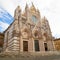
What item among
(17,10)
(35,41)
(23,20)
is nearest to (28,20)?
(23,20)

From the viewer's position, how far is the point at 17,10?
21.9 m

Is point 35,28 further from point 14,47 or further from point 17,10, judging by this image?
point 14,47

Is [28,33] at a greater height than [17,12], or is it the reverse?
[17,12]

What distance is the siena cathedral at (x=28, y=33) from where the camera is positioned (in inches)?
767

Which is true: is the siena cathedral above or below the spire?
below

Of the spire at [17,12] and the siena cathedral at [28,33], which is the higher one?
the spire at [17,12]

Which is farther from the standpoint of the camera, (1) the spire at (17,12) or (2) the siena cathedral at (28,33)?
(1) the spire at (17,12)

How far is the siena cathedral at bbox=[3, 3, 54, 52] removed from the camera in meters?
19.5

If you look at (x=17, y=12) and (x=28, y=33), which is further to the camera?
(x=17, y=12)

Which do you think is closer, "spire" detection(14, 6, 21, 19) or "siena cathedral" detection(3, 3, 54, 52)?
"siena cathedral" detection(3, 3, 54, 52)

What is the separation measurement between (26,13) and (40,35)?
5832mm

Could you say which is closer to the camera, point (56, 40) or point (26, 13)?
point (26, 13)

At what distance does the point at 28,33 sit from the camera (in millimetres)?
21375

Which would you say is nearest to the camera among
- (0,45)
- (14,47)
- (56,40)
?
(14,47)
